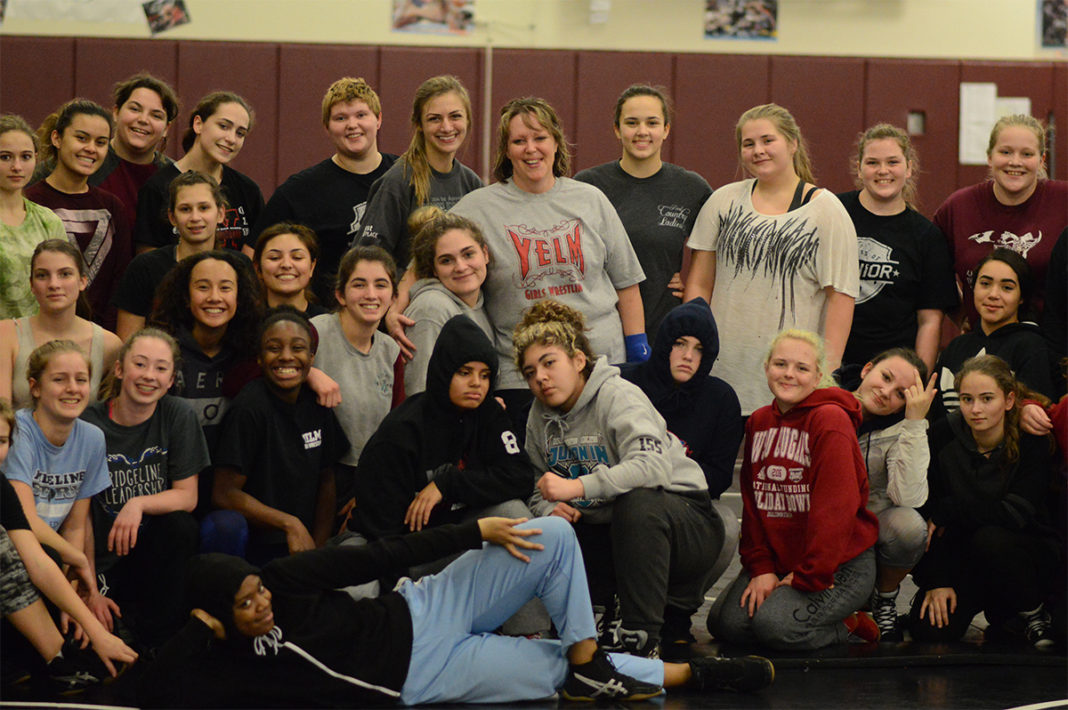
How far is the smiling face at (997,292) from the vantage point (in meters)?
4.43

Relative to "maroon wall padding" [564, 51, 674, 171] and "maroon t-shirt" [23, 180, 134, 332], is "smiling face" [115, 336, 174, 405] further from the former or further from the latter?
"maroon wall padding" [564, 51, 674, 171]

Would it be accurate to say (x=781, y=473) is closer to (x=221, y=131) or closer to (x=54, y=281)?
(x=54, y=281)

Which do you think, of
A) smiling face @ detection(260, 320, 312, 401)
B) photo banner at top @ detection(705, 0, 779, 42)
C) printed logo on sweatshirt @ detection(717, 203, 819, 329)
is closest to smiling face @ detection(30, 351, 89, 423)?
smiling face @ detection(260, 320, 312, 401)

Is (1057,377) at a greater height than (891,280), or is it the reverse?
(891,280)

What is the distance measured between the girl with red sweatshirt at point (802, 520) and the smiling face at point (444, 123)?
1476 millimetres

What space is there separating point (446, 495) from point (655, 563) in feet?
2.27

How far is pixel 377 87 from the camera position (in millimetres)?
8891

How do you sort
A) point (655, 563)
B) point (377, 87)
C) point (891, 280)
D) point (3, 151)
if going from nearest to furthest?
point (655, 563), point (3, 151), point (891, 280), point (377, 87)

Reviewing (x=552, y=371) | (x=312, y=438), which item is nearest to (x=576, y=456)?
(x=552, y=371)

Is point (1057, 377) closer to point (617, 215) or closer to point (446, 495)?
point (617, 215)

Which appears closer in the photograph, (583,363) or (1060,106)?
(583,363)

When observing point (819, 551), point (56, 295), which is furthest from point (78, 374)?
point (819, 551)

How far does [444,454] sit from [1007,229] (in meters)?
2.46

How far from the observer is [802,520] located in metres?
4.05
